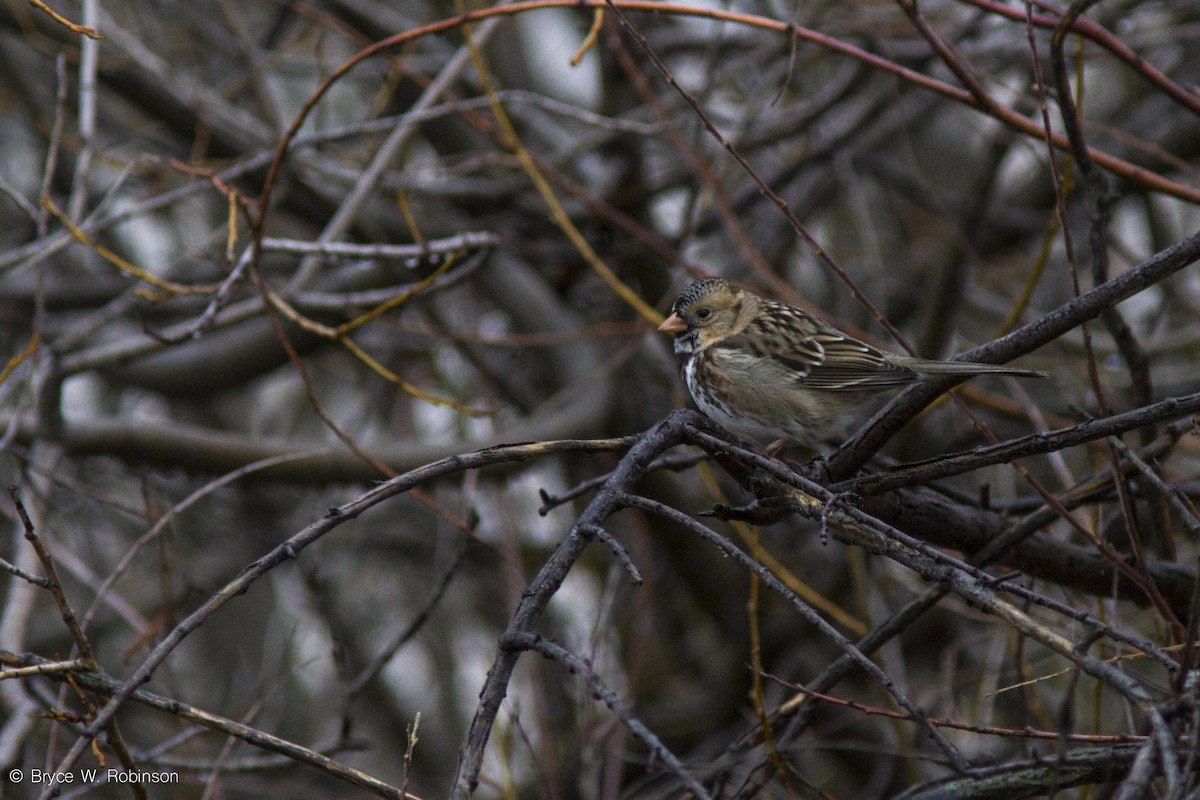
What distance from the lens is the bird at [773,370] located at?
11.6ft

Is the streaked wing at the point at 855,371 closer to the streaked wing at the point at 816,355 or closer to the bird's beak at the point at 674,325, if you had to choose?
the streaked wing at the point at 816,355

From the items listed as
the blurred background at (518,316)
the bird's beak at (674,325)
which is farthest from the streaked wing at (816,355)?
the blurred background at (518,316)

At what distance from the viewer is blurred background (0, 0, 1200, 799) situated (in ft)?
14.5

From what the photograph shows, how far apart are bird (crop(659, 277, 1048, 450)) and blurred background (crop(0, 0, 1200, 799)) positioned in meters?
0.39

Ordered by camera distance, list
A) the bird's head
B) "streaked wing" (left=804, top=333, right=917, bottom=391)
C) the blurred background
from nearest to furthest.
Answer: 1. "streaked wing" (left=804, top=333, right=917, bottom=391)
2. the bird's head
3. the blurred background

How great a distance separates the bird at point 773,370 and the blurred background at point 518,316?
0.39 m

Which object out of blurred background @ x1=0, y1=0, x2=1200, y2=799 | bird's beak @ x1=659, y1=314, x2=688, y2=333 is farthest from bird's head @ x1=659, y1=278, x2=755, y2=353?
blurred background @ x1=0, y1=0, x2=1200, y2=799

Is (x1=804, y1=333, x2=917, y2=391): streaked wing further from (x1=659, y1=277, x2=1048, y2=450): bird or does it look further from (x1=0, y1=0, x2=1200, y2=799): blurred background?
(x1=0, y1=0, x2=1200, y2=799): blurred background

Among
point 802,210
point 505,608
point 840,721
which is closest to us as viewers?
point 840,721

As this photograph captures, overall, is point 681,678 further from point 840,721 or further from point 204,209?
point 204,209

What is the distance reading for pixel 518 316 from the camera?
18.2 ft

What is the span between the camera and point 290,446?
4.38 m

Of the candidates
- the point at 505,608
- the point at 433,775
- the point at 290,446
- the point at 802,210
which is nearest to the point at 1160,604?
the point at 290,446

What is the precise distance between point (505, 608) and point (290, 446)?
2.47 m
